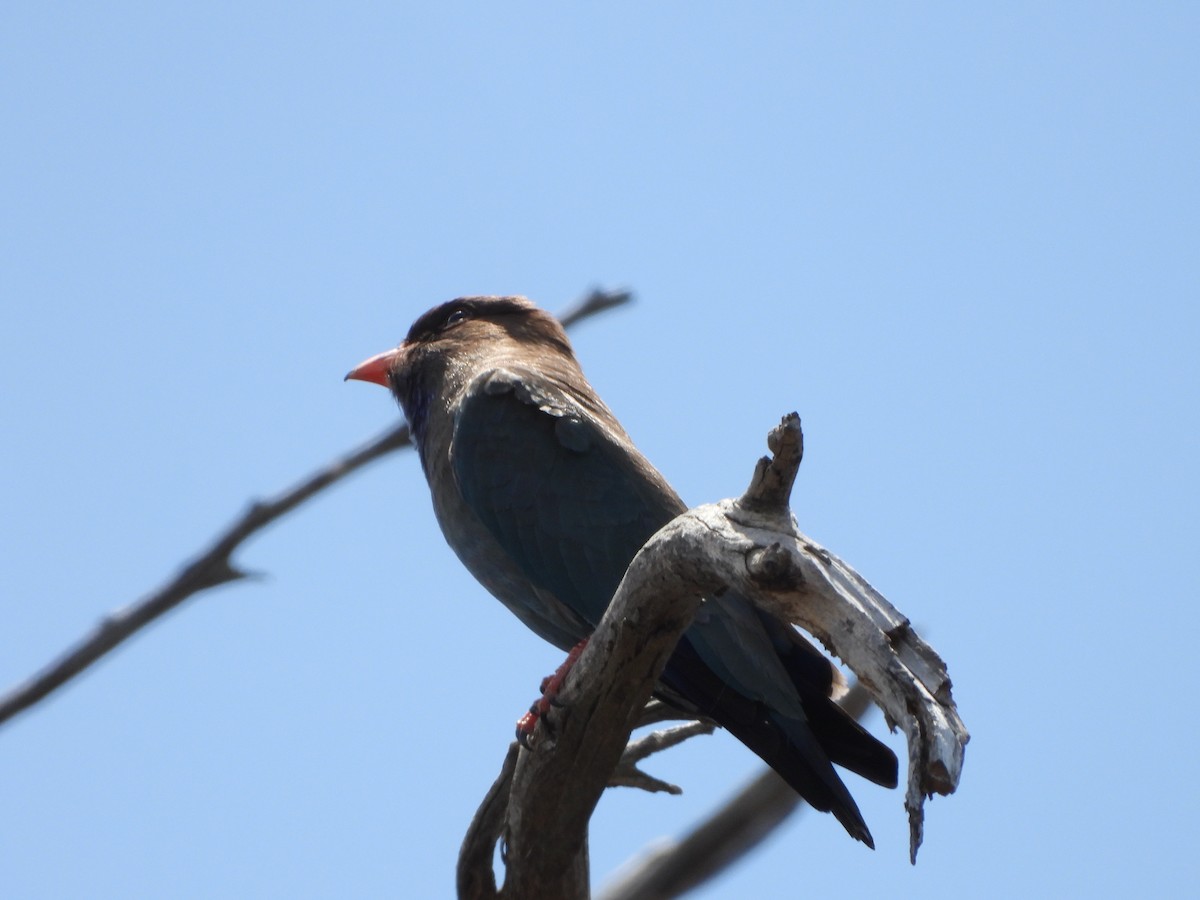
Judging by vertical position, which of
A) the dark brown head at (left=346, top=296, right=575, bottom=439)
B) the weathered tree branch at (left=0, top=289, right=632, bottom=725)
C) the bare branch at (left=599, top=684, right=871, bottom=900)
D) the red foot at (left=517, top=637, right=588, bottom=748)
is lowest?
the bare branch at (left=599, top=684, right=871, bottom=900)

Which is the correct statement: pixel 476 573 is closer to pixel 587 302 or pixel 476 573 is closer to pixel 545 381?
pixel 545 381

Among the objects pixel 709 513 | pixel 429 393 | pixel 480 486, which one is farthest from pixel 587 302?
pixel 709 513

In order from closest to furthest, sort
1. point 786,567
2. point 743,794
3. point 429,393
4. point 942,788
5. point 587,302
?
point 942,788 → point 786,567 → point 743,794 → point 429,393 → point 587,302

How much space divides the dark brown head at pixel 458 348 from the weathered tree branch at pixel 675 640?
2.16 m

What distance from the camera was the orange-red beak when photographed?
6.16 meters

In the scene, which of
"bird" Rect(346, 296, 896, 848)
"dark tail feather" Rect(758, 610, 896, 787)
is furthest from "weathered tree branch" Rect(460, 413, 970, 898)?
"dark tail feather" Rect(758, 610, 896, 787)

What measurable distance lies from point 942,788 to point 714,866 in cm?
218

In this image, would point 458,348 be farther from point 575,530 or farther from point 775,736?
point 775,736

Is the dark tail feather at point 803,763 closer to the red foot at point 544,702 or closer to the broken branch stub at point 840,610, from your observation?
the red foot at point 544,702

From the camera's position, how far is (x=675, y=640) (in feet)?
11.0

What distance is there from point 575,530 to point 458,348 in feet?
4.83

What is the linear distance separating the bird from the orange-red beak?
0.15 meters

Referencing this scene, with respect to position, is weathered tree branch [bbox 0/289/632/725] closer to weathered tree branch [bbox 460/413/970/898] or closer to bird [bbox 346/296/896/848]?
bird [bbox 346/296/896/848]

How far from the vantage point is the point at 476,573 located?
5078 mm
